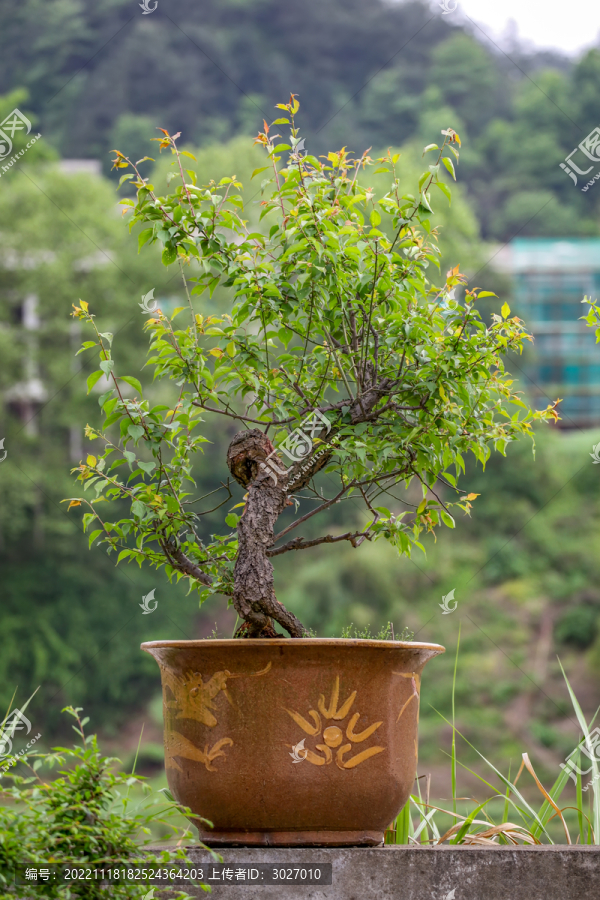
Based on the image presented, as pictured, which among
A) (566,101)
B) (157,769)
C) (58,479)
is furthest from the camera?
(566,101)

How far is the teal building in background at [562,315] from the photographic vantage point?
25.5 metres

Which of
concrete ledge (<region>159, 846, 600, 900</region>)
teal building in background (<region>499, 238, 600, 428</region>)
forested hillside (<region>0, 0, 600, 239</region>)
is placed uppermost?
forested hillside (<region>0, 0, 600, 239</region>)

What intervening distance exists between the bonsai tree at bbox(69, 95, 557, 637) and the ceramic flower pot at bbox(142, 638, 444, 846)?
0.47ft

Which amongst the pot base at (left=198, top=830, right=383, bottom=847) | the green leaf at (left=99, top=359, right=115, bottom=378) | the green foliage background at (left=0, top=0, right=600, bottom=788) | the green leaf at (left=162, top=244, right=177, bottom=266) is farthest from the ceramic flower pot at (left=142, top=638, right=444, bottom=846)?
the green foliage background at (left=0, top=0, right=600, bottom=788)

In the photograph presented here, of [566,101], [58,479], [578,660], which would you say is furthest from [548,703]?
[566,101]

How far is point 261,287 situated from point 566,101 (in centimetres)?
3416

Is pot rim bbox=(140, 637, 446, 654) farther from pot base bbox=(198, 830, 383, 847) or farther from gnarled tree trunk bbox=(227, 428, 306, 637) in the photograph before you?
pot base bbox=(198, 830, 383, 847)

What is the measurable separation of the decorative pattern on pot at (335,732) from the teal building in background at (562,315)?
2450 cm

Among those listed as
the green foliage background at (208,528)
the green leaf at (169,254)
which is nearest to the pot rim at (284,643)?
the green leaf at (169,254)

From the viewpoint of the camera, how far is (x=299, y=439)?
1715 millimetres

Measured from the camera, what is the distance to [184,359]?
1711 mm

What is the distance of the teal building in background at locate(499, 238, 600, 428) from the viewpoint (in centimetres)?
2548

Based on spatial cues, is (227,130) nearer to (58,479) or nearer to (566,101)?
(566,101)

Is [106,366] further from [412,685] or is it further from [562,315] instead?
[562,315]
